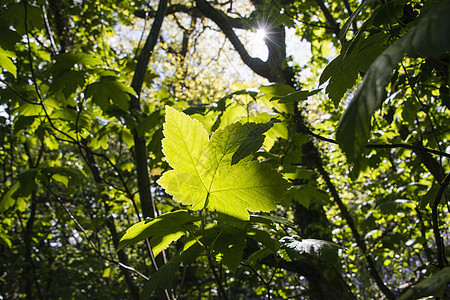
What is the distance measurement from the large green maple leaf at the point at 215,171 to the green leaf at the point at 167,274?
0.17 m

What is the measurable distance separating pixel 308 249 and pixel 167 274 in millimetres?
442

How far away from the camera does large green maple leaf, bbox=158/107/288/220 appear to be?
2.30 feet

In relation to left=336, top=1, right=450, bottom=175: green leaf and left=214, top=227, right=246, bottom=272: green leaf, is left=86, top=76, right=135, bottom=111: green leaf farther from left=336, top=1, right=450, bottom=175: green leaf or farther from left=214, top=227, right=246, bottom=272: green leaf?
left=336, top=1, right=450, bottom=175: green leaf

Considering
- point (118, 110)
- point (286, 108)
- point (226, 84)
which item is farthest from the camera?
point (226, 84)

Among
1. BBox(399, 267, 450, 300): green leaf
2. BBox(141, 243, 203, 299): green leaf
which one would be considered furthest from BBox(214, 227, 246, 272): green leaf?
BBox(399, 267, 450, 300): green leaf

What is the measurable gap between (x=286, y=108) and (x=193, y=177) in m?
0.80

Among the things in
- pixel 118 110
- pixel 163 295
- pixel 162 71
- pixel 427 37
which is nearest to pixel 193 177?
pixel 427 37

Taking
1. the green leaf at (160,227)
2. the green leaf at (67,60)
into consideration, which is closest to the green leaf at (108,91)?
the green leaf at (67,60)

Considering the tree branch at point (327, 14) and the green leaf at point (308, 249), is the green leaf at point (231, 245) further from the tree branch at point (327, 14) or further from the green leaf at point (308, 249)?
the tree branch at point (327, 14)

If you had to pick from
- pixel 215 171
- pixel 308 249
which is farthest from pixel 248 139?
pixel 308 249

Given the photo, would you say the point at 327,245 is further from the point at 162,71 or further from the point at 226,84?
the point at 162,71

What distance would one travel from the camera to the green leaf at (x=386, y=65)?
0.38m

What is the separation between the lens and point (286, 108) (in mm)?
1364

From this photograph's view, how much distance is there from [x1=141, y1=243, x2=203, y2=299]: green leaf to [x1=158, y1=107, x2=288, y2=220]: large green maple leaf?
0.17 meters
